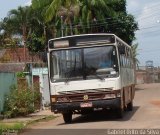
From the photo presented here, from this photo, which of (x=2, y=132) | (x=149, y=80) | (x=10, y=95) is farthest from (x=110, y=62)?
(x=149, y=80)

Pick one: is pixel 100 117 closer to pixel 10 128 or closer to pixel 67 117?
pixel 67 117

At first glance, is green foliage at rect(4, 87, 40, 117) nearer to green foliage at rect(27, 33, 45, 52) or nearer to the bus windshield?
the bus windshield

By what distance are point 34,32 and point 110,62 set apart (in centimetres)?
3889

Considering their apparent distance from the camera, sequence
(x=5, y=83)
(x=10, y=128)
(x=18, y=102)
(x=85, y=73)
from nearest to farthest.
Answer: (x=10, y=128)
(x=85, y=73)
(x=18, y=102)
(x=5, y=83)

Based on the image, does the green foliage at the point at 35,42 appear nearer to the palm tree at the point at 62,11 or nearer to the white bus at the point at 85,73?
the palm tree at the point at 62,11

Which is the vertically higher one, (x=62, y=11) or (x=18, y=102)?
(x=62, y=11)

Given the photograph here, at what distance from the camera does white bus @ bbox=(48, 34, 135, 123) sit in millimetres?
19141

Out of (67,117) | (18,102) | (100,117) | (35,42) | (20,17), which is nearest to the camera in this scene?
(67,117)

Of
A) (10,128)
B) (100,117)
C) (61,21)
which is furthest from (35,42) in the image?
(10,128)

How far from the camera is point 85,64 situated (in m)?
19.4

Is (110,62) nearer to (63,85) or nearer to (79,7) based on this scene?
(63,85)

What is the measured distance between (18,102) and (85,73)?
223 inches

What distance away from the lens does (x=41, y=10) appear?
52.3 m

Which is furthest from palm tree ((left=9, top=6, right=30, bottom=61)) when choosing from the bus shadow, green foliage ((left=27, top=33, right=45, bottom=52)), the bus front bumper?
the bus front bumper
